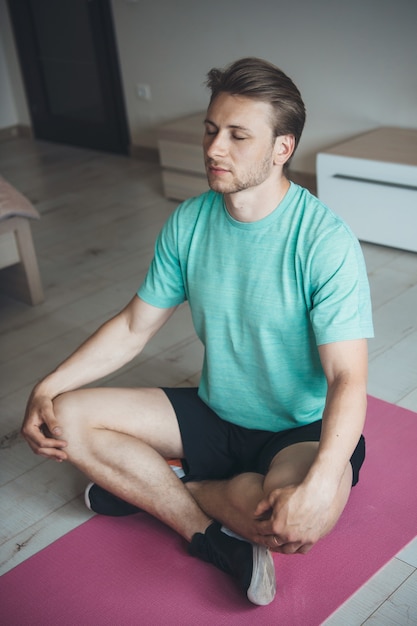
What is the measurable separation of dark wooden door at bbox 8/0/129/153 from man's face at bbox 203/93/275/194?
3.47m

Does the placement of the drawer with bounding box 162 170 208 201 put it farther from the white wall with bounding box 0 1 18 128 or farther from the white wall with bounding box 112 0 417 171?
the white wall with bounding box 0 1 18 128

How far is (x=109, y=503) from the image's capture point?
1719 mm

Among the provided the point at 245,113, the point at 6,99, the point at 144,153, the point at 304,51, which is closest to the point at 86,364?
the point at 245,113

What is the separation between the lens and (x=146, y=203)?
402 cm

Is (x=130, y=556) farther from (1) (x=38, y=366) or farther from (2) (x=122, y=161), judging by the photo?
(2) (x=122, y=161)

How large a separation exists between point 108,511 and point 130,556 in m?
0.14

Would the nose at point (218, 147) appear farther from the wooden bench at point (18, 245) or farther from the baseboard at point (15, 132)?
the baseboard at point (15, 132)

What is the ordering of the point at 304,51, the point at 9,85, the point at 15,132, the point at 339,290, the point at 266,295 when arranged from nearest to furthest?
1. the point at 339,290
2. the point at 266,295
3. the point at 304,51
4. the point at 9,85
5. the point at 15,132

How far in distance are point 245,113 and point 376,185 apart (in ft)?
5.47

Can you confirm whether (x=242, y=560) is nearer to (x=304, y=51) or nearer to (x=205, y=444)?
(x=205, y=444)

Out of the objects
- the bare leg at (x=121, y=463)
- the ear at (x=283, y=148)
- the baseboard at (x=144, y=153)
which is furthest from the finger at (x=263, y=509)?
the baseboard at (x=144, y=153)

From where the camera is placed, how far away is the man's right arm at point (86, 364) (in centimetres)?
156

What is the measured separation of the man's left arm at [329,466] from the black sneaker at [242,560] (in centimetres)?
8

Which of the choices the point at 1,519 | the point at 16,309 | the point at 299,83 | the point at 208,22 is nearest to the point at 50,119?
the point at 208,22
